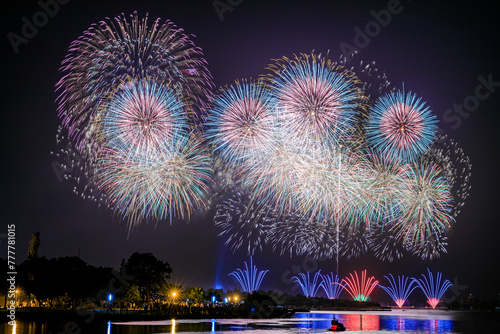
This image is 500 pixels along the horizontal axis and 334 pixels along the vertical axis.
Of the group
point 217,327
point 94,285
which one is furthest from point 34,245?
point 217,327

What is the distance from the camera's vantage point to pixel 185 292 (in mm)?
164000

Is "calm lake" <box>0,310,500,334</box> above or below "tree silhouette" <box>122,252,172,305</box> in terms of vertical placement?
below

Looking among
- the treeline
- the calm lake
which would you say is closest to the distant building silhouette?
the treeline

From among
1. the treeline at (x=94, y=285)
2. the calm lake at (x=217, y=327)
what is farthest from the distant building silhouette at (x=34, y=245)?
the calm lake at (x=217, y=327)

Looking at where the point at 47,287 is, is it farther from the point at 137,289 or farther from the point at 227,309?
the point at 227,309

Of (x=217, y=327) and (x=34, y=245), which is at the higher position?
(x=34, y=245)

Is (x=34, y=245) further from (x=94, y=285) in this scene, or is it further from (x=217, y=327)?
(x=217, y=327)

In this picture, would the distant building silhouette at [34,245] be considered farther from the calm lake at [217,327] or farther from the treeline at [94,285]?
the calm lake at [217,327]

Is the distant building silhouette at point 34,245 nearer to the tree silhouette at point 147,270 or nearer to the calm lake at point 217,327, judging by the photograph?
the tree silhouette at point 147,270

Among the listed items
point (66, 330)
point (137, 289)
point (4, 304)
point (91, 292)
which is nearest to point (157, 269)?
point (137, 289)

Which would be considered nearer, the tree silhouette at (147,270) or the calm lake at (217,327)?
the calm lake at (217,327)

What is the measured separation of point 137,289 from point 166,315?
63.1ft

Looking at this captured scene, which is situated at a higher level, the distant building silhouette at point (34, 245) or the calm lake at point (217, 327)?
the distant building silhouette at point (34, 245)

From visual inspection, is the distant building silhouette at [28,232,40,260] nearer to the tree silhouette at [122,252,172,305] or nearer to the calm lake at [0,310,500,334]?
the tree silhouette at [122,252,172,305]
